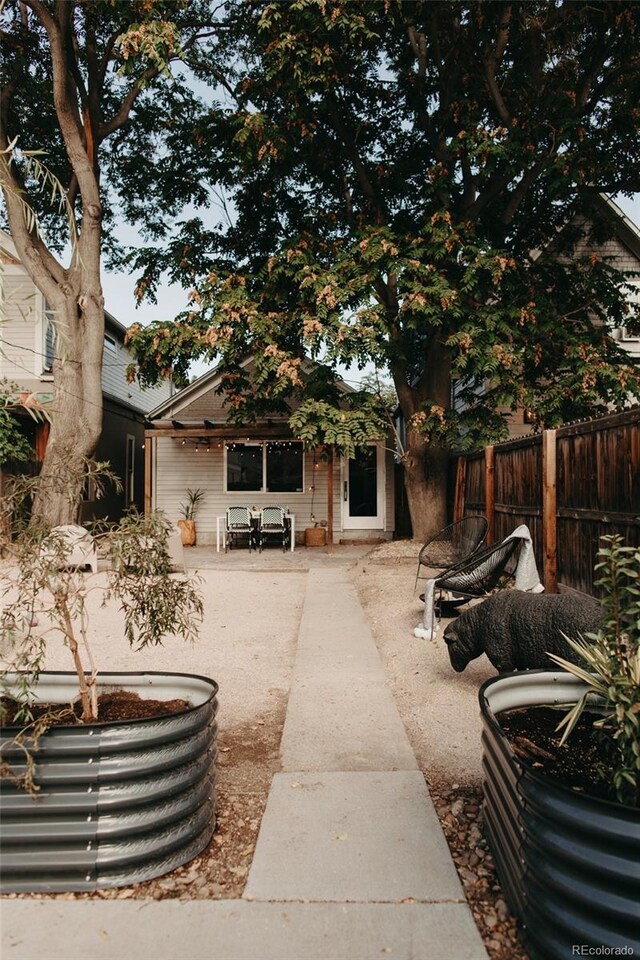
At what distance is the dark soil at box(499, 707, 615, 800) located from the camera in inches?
81.1

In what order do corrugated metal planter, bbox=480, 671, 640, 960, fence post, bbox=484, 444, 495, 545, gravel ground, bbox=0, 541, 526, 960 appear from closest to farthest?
corrugated metal planter, bbox=480, 671, 640, 960
gravel ground, bbox=0, 541, 526, 960
fence post, bbox=484, 444, 495, 545

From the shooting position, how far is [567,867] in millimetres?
1664

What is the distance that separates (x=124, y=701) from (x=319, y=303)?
27.0 ft

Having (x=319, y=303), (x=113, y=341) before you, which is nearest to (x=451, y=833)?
(x=319, y=303)

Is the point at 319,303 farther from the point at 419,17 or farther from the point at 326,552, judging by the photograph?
the point at 326,552

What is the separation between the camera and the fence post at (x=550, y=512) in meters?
6.58

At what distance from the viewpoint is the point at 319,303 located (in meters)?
10.1

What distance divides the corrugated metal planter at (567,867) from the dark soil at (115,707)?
142 cm

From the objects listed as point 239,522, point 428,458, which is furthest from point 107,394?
point 428,458

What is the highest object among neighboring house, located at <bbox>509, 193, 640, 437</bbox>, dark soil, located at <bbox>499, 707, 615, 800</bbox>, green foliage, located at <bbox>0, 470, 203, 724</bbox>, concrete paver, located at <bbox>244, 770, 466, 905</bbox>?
neighboring house, located at <bbox>509, 193, 640, 437</bbox>

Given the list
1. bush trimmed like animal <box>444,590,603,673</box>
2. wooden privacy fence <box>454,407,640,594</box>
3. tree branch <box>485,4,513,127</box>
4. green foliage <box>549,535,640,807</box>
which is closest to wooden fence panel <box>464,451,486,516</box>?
wooden privacy fence <box>454,407,640,594</box>

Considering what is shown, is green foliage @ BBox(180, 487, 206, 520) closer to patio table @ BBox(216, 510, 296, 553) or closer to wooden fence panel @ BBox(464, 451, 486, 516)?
patio table @ BBox(216, 510, 296, 553)

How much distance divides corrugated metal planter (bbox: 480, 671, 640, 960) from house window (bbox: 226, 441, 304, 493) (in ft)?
48.2

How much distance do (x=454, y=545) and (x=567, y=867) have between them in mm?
6642
